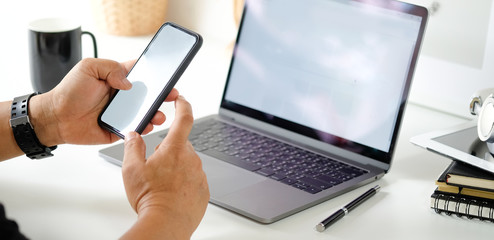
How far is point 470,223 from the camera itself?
0.90 metres

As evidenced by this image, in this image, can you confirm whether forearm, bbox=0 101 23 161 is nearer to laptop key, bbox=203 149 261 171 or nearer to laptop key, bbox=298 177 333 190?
laptop key, bbox=203 149 261 171

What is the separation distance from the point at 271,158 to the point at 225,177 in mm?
106

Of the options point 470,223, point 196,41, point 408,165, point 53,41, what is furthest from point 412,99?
point 53,41

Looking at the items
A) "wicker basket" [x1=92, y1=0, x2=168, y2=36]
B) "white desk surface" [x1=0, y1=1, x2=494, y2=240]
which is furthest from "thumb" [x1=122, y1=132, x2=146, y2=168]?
"wicker basket" [x1=92, y1=0, x2=168, y2=36]

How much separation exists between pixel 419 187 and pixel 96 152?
21.0 inches

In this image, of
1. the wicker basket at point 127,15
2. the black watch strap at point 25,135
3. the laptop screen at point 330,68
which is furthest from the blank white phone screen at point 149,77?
the wicker basket at point 127,15

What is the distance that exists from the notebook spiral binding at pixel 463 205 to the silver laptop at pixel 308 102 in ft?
0.39

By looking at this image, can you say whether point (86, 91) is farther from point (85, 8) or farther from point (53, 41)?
point (85, 8)

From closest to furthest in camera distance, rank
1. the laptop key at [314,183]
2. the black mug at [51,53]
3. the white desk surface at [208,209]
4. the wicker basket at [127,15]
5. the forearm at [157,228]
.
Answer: the forearm at [157,228]
the white desk surface at [208,209]
the laptop key at [314,183]
the black mug at [51,53]
the wicker basket at [127,15]

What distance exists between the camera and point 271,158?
104cm

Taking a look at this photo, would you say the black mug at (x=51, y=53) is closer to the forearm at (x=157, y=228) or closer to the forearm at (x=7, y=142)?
the forearm at (x=7, y=142)

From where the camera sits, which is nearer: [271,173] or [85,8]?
[271,173]

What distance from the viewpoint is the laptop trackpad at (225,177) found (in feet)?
3.06

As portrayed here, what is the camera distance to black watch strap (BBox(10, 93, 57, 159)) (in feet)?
3.17
